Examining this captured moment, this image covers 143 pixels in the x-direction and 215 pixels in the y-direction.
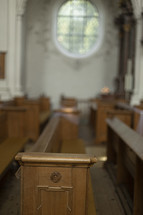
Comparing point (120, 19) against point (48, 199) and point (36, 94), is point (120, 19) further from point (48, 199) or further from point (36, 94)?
point (48, 199)

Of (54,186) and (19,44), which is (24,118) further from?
(19,44)

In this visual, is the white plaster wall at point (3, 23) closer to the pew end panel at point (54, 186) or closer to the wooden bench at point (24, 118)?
the wooden bench at point (24, 118)

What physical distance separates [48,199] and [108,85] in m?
9.90

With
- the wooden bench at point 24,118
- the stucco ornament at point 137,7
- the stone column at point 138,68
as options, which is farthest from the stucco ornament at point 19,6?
the stone column at point 138,68

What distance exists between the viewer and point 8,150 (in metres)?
3.74

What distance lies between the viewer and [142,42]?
793 cm

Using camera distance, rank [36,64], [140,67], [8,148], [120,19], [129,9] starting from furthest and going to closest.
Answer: [36,64] → [120,19] → [129,9] → [140,67] → [8,148]

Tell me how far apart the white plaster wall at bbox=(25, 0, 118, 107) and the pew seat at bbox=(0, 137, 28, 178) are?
23.3ft

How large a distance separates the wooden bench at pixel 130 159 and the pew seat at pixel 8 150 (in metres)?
1.33

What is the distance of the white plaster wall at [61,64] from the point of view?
11.4m

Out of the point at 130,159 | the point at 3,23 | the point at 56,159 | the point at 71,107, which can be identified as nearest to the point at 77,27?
the point at 3,23

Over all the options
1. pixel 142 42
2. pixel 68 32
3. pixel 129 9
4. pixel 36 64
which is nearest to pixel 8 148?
pixel 142 42

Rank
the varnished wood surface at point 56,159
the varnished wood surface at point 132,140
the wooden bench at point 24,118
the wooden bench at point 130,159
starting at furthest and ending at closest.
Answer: the wooden bench at point 24,118, the wooden bench at point 130,159, the varnished wood surface at point 132,140, the varnished wood surface at point 56,159

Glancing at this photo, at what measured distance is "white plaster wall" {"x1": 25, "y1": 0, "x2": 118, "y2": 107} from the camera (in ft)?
37.3
